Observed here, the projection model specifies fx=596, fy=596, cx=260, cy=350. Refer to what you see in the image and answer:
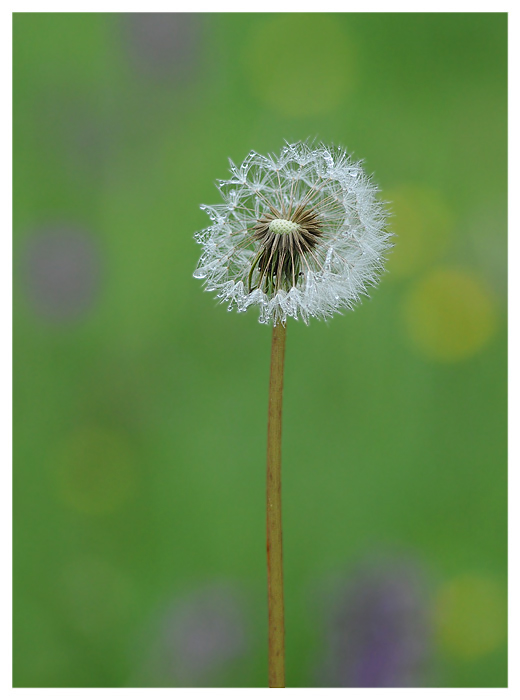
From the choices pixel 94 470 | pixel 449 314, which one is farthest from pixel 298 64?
pixel 94 470

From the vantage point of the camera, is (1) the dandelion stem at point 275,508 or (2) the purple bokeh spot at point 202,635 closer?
(1) the dandelion stem at point 275,508

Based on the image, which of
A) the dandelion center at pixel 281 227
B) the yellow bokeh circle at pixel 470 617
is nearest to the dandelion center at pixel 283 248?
the dandelion center at pixel 281 227

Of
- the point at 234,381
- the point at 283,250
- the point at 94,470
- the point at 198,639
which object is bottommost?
the point at 198,639

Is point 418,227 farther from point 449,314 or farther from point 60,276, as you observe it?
point 60,276

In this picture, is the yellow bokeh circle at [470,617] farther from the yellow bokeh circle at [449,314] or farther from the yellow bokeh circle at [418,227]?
the yellow bokeh circle at [418,227]

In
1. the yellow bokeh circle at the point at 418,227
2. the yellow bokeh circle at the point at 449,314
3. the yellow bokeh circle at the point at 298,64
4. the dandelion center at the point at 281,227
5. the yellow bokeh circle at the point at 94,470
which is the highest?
the yellow bokeh circle at the point at 298,64

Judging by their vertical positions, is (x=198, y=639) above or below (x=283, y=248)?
below

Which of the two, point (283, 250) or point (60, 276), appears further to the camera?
point (60, 276)
